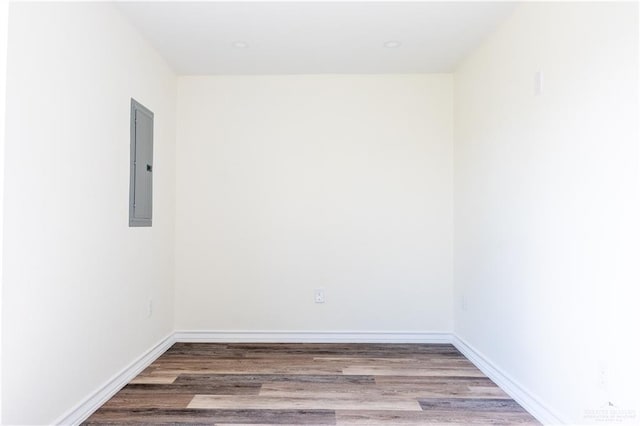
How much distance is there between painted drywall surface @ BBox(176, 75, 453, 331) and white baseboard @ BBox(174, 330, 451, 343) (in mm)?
52

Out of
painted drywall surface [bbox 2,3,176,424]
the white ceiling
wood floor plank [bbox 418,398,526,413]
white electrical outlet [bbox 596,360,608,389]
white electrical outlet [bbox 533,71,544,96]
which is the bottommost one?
wood floor plank [bbox 418,398,526,413]

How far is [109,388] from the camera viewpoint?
242cm

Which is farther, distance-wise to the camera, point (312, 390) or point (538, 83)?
point (312, 390)

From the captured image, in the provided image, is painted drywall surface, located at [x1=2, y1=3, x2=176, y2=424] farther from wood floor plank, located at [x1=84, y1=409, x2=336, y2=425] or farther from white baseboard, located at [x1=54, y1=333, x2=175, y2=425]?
wood floor plank, located at [x1=84, y1=409, x2=336, y2=425]

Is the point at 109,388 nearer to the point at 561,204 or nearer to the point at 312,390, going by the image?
the point at 312,390

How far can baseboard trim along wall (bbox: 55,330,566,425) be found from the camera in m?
2.17

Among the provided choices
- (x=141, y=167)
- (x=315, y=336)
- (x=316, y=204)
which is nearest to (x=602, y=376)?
(x=315, y=336)

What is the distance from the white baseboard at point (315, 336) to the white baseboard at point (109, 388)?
0.40 m

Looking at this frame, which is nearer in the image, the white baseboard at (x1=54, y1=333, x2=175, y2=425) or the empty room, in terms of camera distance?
the empty room

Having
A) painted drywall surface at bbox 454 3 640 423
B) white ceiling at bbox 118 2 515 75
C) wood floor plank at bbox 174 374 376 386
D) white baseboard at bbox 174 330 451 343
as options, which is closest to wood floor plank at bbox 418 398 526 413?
painted drywall surface at bbox 454 3 640 423

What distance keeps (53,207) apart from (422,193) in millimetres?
2736

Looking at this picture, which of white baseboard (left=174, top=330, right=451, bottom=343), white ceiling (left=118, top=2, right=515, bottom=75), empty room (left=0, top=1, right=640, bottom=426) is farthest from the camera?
white baseboard (left=174, top=330, right=451, bottom=343)

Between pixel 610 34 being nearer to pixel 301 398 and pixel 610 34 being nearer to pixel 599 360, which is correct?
pixel 599 360

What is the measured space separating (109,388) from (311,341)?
165 centimetres
